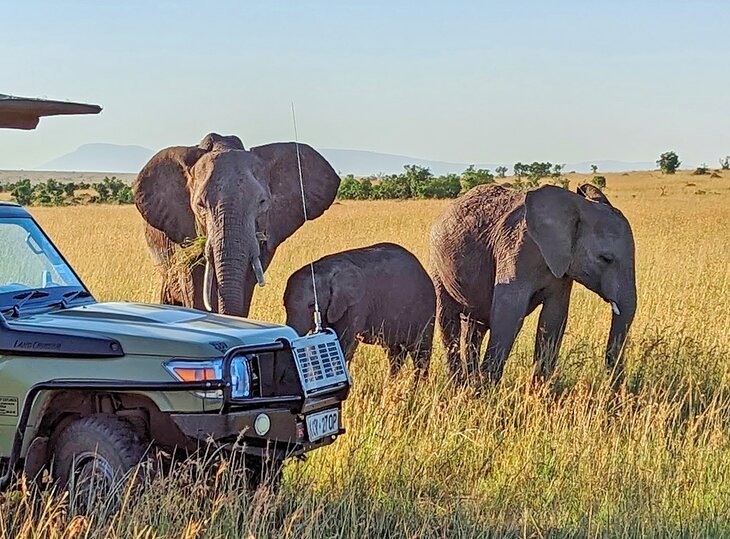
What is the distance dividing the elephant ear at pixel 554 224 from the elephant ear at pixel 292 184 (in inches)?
76.7

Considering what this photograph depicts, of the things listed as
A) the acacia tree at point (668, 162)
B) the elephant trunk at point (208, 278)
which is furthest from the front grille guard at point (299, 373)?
the acacia tree at point (668, 162)

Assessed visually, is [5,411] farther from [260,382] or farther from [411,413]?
[411,413]

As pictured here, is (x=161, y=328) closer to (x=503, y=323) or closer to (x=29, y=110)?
(x=29, y=110)

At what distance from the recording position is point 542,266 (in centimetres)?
1097

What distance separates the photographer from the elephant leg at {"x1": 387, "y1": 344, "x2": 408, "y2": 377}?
33.8ft

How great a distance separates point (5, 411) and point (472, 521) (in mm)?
2411

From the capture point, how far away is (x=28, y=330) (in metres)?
5.57

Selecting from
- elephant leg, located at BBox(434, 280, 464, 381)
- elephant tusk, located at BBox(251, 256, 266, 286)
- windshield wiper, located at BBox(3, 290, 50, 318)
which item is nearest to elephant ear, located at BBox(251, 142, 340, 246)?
elephant tusk, located at BBox(251, 256, 266, 286)

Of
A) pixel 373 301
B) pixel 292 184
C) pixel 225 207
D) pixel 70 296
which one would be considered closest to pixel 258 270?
pixel 225 207

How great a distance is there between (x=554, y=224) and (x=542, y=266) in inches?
18.7

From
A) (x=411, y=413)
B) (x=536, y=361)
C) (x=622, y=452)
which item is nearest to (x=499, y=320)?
(x=536, y=361)

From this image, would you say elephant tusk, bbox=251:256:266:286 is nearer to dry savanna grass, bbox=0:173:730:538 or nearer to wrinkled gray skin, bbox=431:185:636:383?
dry savanna grass, bbox=0:173:730:538

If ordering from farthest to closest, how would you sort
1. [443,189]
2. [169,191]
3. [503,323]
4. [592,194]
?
1. [443,189]
2. [592,194]
3. [503,323]
4. [169,191]

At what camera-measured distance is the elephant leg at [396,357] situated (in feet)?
33.8
